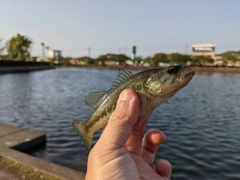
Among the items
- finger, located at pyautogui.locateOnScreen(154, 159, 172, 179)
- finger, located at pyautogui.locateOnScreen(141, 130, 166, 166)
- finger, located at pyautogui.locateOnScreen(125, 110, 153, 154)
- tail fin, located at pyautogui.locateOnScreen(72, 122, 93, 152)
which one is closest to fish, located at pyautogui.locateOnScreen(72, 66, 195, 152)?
tail fin, located at pyautogui.locateOnScreen(72, 122, 93, 152)

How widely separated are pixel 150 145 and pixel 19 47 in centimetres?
10452

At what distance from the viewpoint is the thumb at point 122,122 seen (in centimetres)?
263

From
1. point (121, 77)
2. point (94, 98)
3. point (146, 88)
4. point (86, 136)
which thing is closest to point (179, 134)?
point (86, 136)

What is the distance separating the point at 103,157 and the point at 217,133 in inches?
454

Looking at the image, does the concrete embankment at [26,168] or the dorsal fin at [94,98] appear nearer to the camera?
the dorsal fin at [94,98]

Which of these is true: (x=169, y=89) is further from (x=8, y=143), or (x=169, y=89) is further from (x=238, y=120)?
(x=238, y=120)

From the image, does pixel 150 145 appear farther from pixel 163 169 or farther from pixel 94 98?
pixel 94 98

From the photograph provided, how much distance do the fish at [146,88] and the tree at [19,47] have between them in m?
103

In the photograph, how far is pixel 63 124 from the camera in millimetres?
13320

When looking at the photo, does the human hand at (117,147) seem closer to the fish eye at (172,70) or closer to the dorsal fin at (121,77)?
the dorsal fin at (121,77)

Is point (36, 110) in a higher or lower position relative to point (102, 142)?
lower

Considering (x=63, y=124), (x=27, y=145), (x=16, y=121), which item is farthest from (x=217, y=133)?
(x=16, y=121)

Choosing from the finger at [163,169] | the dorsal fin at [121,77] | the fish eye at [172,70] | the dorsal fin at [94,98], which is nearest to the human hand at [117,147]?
the dorsal fin at [121,77]

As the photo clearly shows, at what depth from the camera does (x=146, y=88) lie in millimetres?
2889
